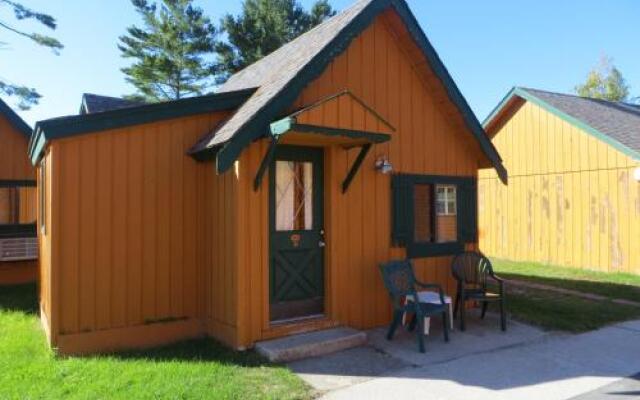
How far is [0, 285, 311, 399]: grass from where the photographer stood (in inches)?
173

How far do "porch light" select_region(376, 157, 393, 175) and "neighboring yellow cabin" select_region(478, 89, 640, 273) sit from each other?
821cm

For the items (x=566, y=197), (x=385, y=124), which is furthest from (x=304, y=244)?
(x=566, y=197)

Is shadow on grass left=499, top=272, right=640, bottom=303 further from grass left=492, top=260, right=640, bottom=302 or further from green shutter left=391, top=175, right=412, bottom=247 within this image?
green shutter left=391, top=175, right=412, bottom=247

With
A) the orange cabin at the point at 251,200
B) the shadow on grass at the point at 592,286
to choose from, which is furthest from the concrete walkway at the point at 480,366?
the shadow on grass at the point at 592,286

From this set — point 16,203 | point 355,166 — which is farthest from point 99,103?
point 355,166

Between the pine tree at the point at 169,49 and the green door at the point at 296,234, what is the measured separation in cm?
2006

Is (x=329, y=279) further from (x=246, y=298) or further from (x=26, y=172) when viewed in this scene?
(x=26, y=172)

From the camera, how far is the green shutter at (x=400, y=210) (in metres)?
7.15

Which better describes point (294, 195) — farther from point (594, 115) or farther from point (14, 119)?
point (594, 115)

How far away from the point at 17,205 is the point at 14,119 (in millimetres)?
2080

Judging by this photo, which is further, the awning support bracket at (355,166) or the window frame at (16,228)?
the window frame at (16,228)

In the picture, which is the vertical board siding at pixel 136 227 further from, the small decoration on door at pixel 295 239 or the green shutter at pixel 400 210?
the green shutter at pixel 400 210

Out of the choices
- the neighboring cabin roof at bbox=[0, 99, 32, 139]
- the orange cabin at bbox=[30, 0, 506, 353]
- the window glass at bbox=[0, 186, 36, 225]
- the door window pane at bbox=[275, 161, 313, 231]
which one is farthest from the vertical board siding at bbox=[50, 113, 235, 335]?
the neighboring cabin roof at bbox=[0, 99, 32, 139]

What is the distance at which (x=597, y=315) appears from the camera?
7.70 meters
